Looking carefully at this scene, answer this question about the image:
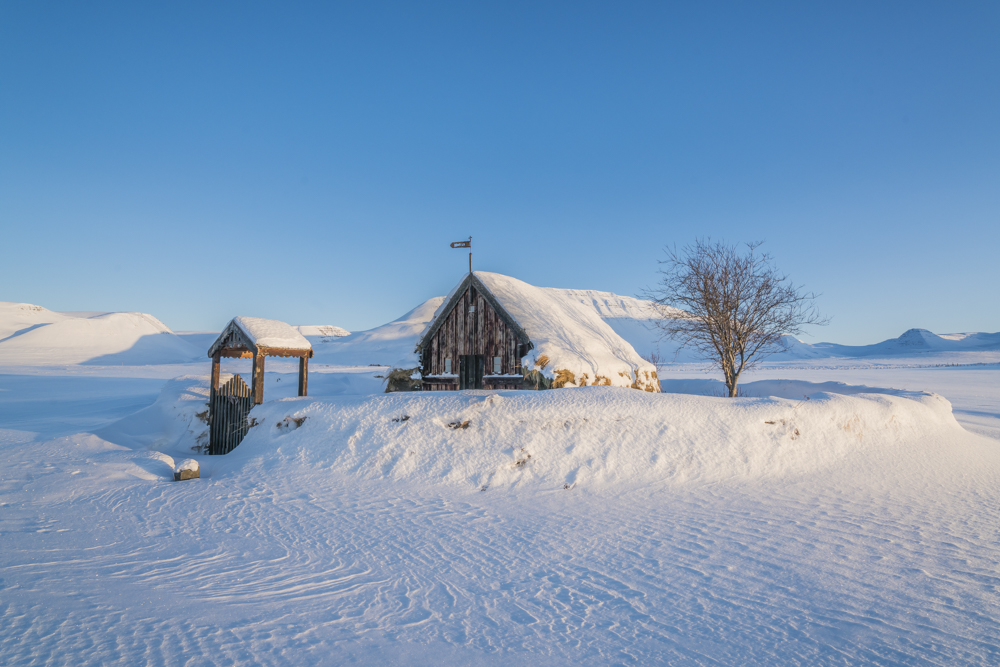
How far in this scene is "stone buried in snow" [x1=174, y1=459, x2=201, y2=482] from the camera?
9.62 meters

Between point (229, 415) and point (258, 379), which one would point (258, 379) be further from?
point (229, 415)

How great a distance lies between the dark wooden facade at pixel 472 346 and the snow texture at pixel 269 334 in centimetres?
444

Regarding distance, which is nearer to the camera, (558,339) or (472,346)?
(558,339)

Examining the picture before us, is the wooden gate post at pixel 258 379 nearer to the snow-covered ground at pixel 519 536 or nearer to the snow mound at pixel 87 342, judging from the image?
the snow-covered ground at pixel 519 536

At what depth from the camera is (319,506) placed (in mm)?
7809

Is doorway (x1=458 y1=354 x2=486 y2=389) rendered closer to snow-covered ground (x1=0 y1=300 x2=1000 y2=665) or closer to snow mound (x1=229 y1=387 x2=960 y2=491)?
snow mound (x1=229 y1=387 x2=960 y2=491)

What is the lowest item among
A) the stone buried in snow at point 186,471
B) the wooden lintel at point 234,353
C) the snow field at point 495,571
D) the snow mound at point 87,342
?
the snow field at point 495,571

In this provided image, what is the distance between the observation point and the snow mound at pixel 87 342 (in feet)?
170

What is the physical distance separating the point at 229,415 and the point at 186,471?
4.02 meters

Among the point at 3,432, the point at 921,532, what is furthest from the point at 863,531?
the point at 3,432

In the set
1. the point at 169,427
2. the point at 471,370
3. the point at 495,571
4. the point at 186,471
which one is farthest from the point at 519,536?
the point at 169,427

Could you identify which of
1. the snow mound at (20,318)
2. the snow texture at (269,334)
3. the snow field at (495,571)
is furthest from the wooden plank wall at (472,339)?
the snow mound at (20,318)

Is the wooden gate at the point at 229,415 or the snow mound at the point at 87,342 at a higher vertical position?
the snow mound at the point at 87,342

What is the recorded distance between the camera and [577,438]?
9680 mm
